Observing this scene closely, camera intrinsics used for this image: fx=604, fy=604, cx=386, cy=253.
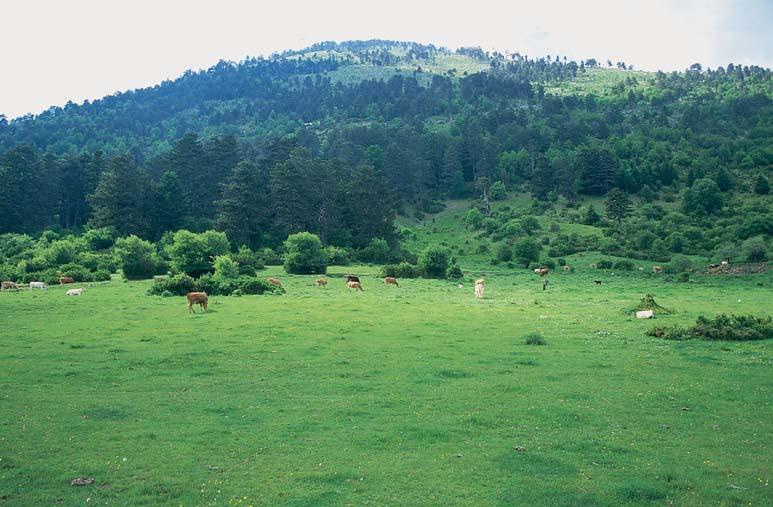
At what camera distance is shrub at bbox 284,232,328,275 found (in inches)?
2440

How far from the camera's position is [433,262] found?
2468 inches

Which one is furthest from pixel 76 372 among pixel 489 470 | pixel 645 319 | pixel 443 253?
pixel 443 253

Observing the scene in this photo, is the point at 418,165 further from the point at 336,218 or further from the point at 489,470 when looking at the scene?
the point at 489,470

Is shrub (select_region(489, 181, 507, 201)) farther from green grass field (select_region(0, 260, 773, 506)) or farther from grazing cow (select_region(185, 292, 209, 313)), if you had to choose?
grazing cow (select_region(185, 292, 209, 313))

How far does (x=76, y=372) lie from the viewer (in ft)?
67.1

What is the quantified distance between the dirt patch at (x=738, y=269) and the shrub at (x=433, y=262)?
2735 centimetres

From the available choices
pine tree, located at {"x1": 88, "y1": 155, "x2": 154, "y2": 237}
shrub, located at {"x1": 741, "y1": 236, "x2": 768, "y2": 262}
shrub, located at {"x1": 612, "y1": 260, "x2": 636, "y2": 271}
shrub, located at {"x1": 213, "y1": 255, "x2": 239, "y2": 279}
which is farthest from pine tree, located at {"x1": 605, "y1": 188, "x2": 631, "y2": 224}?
pine tree, located at {"x1": 88, "y1": 155, "x2": 154, "y2": 237}

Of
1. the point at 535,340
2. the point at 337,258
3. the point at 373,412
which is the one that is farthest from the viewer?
the point at 337,258

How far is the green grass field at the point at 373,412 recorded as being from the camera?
39.1 ft

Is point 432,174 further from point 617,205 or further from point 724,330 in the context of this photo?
point 724,330

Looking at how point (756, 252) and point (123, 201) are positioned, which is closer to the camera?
point (756, 252)

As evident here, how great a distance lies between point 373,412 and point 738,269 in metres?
57.9

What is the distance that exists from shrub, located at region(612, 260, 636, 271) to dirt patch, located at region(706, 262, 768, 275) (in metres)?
7.72

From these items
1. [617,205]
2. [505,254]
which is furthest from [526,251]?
[617,205]
